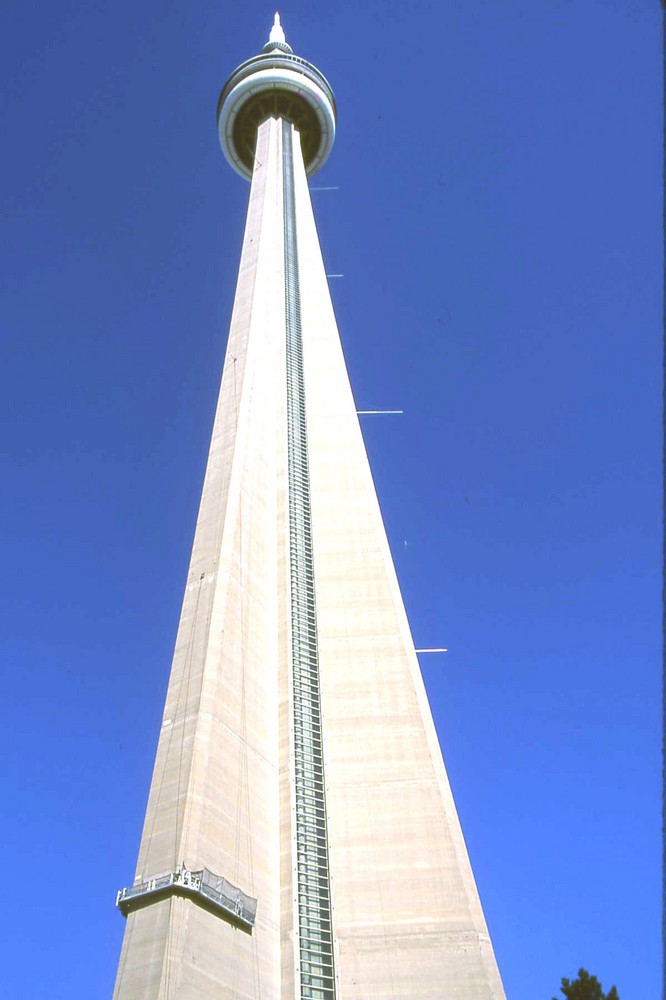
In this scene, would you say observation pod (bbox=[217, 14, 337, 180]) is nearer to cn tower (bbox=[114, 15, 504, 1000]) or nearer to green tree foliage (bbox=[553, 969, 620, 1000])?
cn tower (bbox=[114, 15, 504, 1000])

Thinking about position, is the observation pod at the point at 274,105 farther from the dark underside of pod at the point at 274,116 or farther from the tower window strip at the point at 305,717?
the tower window strip at the point at 305,717

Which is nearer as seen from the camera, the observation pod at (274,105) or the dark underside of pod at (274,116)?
the observation pod at (274,105)

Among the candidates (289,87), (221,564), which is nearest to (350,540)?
(221,564)

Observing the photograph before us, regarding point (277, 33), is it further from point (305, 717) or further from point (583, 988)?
point (583, 988)

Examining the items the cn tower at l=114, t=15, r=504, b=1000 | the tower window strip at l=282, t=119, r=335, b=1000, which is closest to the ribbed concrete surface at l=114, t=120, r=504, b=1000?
the cn tower at l=114, t=15, r=504, b=1000

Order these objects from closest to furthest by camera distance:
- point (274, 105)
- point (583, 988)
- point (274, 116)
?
point (583, 988) → point (274, 116) → point (274, 105)

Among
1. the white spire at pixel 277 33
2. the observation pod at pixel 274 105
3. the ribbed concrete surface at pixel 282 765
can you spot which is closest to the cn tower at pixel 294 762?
the ribbed concrete surface at pixel 282 765

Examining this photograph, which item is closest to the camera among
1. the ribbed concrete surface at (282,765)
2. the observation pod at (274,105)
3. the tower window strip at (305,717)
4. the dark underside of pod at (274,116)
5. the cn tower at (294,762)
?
the cn tower at (294,762)

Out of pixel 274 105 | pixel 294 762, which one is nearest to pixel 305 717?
pixel 294 762
